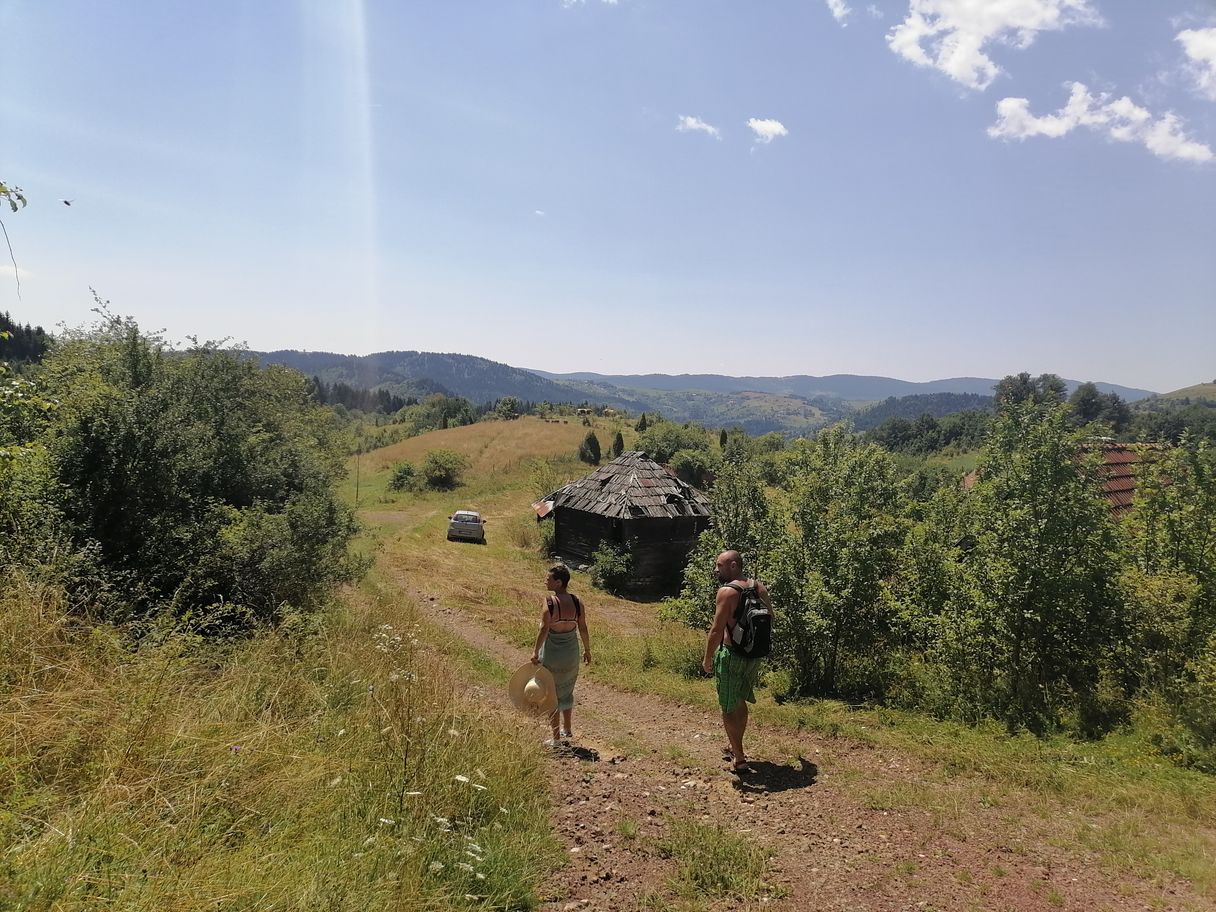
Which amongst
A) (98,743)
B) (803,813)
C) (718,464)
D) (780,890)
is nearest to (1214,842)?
(803,813)

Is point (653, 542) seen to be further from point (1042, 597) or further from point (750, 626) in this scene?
point (750, 626)

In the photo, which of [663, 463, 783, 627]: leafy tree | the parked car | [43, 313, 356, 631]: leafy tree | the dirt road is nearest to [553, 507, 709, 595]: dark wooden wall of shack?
the parked car

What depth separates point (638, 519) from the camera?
23.5 m

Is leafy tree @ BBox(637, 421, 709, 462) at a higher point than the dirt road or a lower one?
higher

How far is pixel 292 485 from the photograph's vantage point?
1124 cm

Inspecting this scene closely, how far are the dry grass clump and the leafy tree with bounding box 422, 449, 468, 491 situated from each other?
43994 mm

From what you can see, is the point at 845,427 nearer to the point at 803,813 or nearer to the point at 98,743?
the point at 803,813

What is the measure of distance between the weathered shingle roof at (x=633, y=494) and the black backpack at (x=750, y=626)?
693 inches

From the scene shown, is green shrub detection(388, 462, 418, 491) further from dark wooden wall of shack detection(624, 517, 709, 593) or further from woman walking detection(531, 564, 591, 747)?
woman walking detection(531, 564, 591, 747)

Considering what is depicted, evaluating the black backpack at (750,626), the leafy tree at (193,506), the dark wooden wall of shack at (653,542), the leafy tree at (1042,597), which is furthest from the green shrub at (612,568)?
the black backpack at (750,626)

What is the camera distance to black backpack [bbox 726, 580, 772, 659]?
5531 millimetres

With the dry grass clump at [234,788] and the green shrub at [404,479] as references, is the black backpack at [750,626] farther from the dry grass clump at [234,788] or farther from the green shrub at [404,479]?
the green shrub at [404,479]

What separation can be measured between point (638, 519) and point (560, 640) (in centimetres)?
1733

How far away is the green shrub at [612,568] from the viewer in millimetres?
23000
